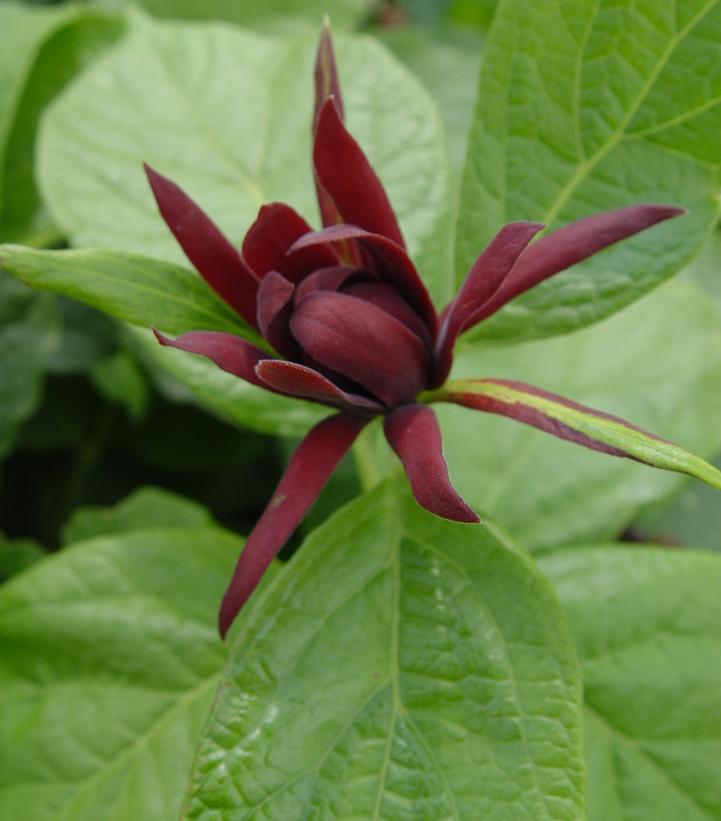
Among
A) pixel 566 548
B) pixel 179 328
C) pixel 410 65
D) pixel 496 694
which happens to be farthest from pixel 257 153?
pixel 410 65

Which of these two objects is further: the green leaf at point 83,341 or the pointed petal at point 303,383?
the green leaf at point 83,341

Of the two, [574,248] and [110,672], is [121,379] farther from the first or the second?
[574,248]

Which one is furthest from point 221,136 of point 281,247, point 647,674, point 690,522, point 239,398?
point 690,522

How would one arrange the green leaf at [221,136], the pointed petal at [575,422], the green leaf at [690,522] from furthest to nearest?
the green leaf at [690,522]
the green leaf at [221,136]
the pointed petal at [575,422]

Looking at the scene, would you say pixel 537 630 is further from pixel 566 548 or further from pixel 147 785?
pixel 147 785

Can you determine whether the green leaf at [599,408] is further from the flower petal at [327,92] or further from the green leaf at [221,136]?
the flower petal at [327,92]

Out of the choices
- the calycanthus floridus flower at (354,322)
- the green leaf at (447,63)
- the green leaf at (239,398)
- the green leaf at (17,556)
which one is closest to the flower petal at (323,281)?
the calycanthus floridus flower at (354,322)

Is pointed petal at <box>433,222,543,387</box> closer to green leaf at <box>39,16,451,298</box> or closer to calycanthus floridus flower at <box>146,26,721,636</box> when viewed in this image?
calycanthus floridus flower at <box>146,26,721,636</box>
